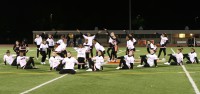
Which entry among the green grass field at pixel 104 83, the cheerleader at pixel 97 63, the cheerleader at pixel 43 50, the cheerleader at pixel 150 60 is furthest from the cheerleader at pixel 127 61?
the cheerleader at pixel 43 50

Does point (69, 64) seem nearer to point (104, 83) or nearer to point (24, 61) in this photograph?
point (104, 83)

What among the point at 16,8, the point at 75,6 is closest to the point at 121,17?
the point at 75,6

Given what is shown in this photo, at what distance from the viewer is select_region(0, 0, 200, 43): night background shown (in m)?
78.7

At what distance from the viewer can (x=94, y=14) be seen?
8631cm

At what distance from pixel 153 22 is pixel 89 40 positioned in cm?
6714

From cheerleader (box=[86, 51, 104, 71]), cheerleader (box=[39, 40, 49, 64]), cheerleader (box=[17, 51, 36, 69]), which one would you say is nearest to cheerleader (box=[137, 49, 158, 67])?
cheerleader (box=[86, 51, 104, 71])

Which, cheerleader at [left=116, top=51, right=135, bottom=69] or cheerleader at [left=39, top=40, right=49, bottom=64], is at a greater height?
cheerleader at [left=39, top=40, right=49, bottom=64]

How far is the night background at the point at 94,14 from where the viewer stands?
78688 millimetres

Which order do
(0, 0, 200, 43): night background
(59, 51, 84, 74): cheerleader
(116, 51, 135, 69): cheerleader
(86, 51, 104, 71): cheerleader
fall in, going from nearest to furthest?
(59, 51, 84, 74): cheerleader → (86, 51, 104, 71): cheerleader → (116, 51, 135, 69): cheerleader → (0, 0, 200, 43): night background

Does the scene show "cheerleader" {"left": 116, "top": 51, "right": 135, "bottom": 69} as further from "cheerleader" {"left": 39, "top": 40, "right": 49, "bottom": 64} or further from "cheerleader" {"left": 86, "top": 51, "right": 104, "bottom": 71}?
"cheerleader" {"left": 39, "top": 40, "right": 49, "bottom": 64}

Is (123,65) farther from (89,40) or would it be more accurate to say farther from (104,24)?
(104,24)

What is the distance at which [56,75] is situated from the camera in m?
16.3

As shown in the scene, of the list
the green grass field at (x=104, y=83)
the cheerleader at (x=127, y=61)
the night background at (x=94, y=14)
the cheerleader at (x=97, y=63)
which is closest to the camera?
the green grass field at (x=104, y=83)

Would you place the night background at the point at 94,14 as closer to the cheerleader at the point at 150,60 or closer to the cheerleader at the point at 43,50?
the cheerleader at the point at 43,50
